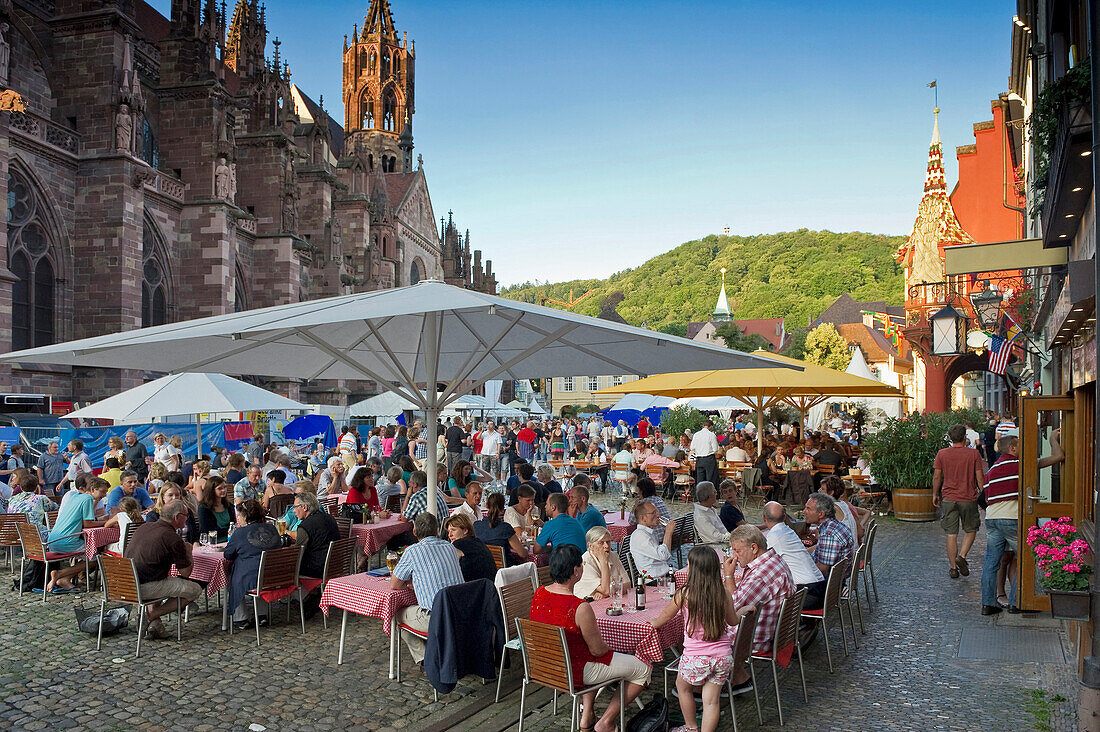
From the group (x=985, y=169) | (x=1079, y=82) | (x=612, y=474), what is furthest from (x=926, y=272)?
(x=1079, y=82)

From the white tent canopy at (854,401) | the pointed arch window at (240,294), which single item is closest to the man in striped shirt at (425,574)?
the white tent canopy at (854,401)

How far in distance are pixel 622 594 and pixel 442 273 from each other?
6112 cm

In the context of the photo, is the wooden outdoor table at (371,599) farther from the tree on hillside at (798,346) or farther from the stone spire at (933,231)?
the tree on hillside at (798,346)

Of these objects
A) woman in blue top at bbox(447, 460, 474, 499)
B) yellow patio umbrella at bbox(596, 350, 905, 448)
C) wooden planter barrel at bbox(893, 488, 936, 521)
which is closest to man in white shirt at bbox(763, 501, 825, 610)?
woman in blue top at bbox(447, 460, 474, 499)

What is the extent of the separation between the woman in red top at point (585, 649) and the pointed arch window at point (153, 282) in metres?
24.1

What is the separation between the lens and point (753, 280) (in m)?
104

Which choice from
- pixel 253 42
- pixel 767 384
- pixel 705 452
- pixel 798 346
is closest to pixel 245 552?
pixel 767 384

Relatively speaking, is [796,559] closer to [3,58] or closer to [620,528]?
[620,528]

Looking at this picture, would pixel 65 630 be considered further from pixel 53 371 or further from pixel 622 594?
pixel 53 371

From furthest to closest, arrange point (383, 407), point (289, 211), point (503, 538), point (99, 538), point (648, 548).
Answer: point (289, 211) → point (383, 407) → point (99, 538) → point (503, 538) → point (648, 548)

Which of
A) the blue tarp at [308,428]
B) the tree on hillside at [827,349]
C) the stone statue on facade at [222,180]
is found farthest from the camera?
the tree on hillside at [827,349]

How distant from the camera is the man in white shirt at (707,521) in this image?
8.76 m

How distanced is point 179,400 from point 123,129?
12528mm

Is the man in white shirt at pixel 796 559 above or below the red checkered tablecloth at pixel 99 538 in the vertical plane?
above
